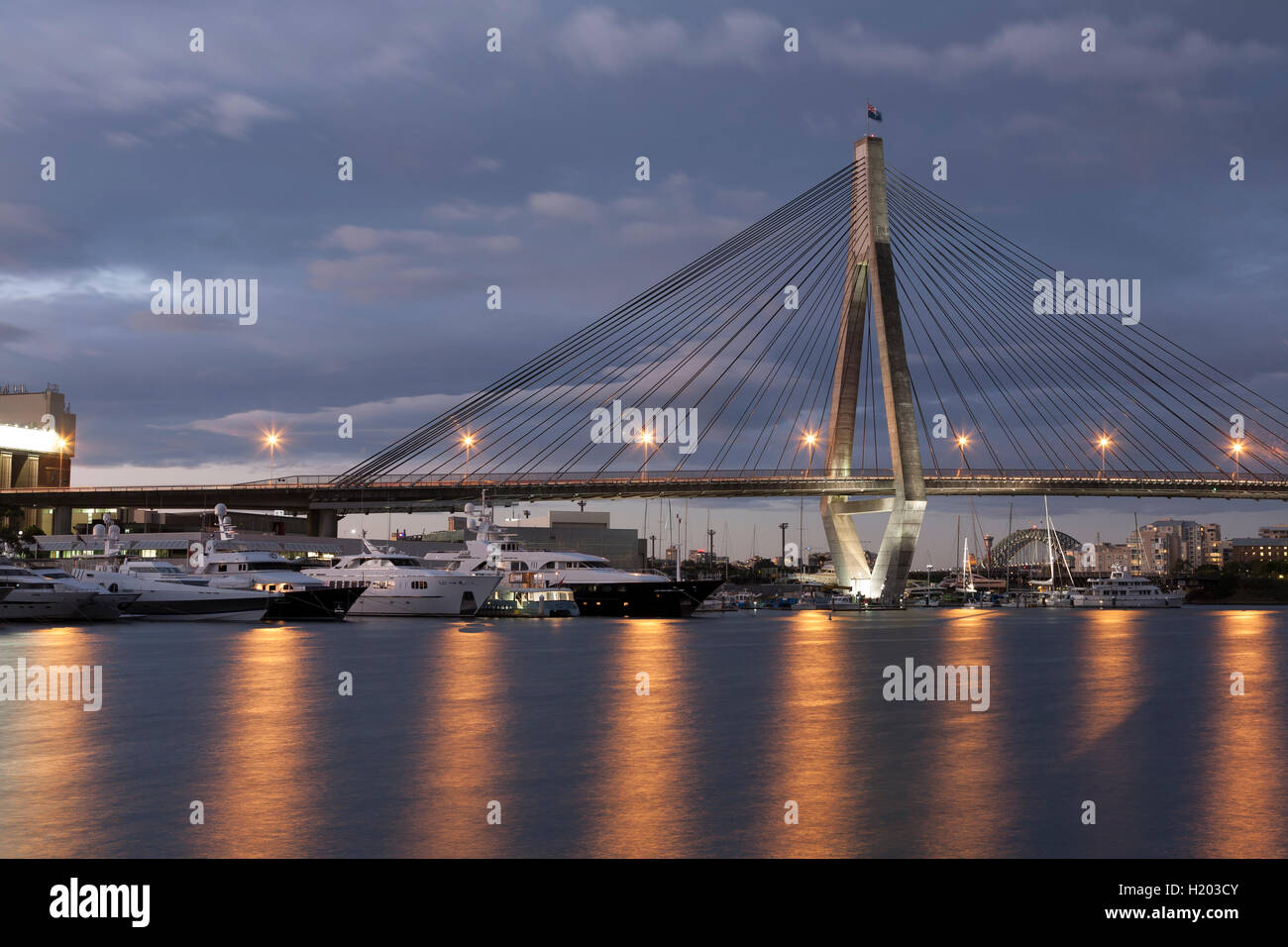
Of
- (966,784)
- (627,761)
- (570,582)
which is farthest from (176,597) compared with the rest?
(966,784)

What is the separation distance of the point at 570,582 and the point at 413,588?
388 inches

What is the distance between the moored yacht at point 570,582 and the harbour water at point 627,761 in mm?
34378

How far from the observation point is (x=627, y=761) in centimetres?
1953

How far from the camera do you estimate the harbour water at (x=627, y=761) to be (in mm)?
14148

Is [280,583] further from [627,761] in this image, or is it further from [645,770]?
[645,770]

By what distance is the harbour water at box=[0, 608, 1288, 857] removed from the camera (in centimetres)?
1415

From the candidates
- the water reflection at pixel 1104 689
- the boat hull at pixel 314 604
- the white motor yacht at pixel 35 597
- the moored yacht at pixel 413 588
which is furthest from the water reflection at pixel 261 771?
the moored yacht at pixel 413 588

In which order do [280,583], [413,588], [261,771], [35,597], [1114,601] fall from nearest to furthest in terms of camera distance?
[261,771] < [35,597] < [280,583] < [413,588] < [1114,601]

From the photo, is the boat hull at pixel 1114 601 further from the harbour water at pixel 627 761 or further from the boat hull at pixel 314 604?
the harbour water at pixel 627 761

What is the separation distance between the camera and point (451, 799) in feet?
52.7

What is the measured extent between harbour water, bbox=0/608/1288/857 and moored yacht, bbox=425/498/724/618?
113ft

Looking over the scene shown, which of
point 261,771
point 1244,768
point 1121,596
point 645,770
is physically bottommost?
point 1121,596

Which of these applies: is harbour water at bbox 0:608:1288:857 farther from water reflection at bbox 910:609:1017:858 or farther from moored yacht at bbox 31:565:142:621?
moored yacht at bbox 31:565:142:621

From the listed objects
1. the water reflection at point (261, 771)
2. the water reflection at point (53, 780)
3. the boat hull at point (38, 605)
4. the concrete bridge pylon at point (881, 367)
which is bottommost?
the water reflection at point (261, 771)
